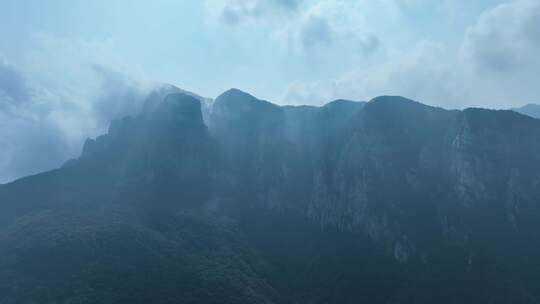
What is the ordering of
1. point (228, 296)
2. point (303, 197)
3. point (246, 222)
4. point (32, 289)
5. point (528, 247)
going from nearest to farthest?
point (32, 289) → point (228, 296) → point (528, 247) → point (246, 222) → point (303, 197)

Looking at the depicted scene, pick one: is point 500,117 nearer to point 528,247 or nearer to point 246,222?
point 528,247

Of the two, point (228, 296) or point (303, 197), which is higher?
point (303, 197)

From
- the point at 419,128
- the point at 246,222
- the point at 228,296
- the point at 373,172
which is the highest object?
the point at 419,128

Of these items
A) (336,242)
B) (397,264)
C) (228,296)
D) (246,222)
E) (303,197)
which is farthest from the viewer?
(303,197)

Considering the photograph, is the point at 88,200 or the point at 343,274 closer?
the point at 343,274

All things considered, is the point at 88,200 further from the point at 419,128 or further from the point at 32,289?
the point at 419,128

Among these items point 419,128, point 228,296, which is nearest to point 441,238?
point 419,128
